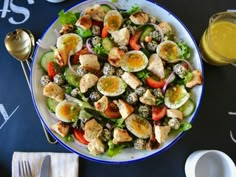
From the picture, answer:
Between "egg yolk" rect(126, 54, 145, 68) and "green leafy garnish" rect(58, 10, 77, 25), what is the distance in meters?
0.31

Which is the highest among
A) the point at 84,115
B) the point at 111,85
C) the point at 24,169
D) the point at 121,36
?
the point at 121,36

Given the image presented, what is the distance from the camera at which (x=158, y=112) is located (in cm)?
137

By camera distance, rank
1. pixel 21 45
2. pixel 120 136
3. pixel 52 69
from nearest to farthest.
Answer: pixel 120 136
pixel 52 69
pixel 21 45

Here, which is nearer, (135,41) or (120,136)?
(120,136)

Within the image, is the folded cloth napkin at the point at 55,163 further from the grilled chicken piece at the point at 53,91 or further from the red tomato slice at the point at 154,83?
the red tomato slice at the point at 154,83

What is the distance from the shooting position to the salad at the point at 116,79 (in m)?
1.35

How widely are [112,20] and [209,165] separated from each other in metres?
0.79

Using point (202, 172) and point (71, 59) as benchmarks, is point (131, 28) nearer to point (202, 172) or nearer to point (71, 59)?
point (71, 59)

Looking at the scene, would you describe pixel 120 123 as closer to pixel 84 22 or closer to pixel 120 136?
pixel 120 136

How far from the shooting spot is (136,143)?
4.40 ft

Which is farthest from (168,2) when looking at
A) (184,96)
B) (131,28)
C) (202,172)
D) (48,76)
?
(202,172)

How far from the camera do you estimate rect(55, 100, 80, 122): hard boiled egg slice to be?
136cm

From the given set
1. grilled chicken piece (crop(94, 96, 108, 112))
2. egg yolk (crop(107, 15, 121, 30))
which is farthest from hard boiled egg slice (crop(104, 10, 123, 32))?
grilled chicken piece (crop(94, 96, 108, 112))

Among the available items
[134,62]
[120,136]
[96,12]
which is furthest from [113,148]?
[96,12]
